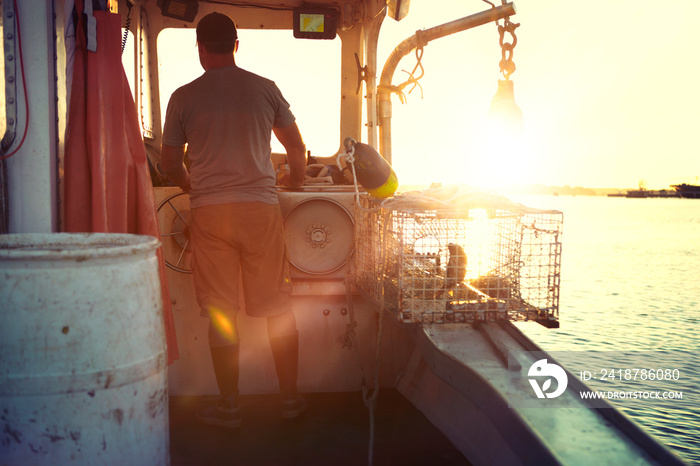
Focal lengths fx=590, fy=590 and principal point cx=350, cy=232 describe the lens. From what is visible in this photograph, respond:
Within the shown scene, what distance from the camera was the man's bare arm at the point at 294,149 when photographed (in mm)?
3547

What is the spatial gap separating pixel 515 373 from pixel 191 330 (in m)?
2.23

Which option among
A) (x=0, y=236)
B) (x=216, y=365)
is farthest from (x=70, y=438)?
(x=216, y=365)

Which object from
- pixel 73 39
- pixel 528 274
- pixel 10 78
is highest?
pixel 73 39

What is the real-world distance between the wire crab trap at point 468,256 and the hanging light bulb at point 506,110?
1.30 meters

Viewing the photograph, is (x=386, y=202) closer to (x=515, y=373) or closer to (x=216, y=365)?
(x=515, y=373)

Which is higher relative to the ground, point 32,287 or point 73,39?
point 73,39

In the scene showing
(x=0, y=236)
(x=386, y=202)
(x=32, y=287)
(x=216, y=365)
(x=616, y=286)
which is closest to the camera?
(x=32, y=287)

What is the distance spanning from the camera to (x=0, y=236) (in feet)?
7.81

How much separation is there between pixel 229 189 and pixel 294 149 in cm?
53

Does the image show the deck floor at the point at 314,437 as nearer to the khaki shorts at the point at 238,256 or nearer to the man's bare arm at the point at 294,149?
the khaki shorts at the point at 238,256

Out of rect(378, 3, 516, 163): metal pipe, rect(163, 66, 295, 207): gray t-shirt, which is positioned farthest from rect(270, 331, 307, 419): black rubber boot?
rect(378, 3, 516, 163): metal pipe

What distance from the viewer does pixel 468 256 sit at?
3.20 meters

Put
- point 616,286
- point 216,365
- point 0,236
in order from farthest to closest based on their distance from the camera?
point 616,286 → point 216,365 → point 0,236

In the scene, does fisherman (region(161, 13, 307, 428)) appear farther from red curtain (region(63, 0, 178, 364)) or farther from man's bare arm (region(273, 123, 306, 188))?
red curtain (region(63, 0, 178, 364))
